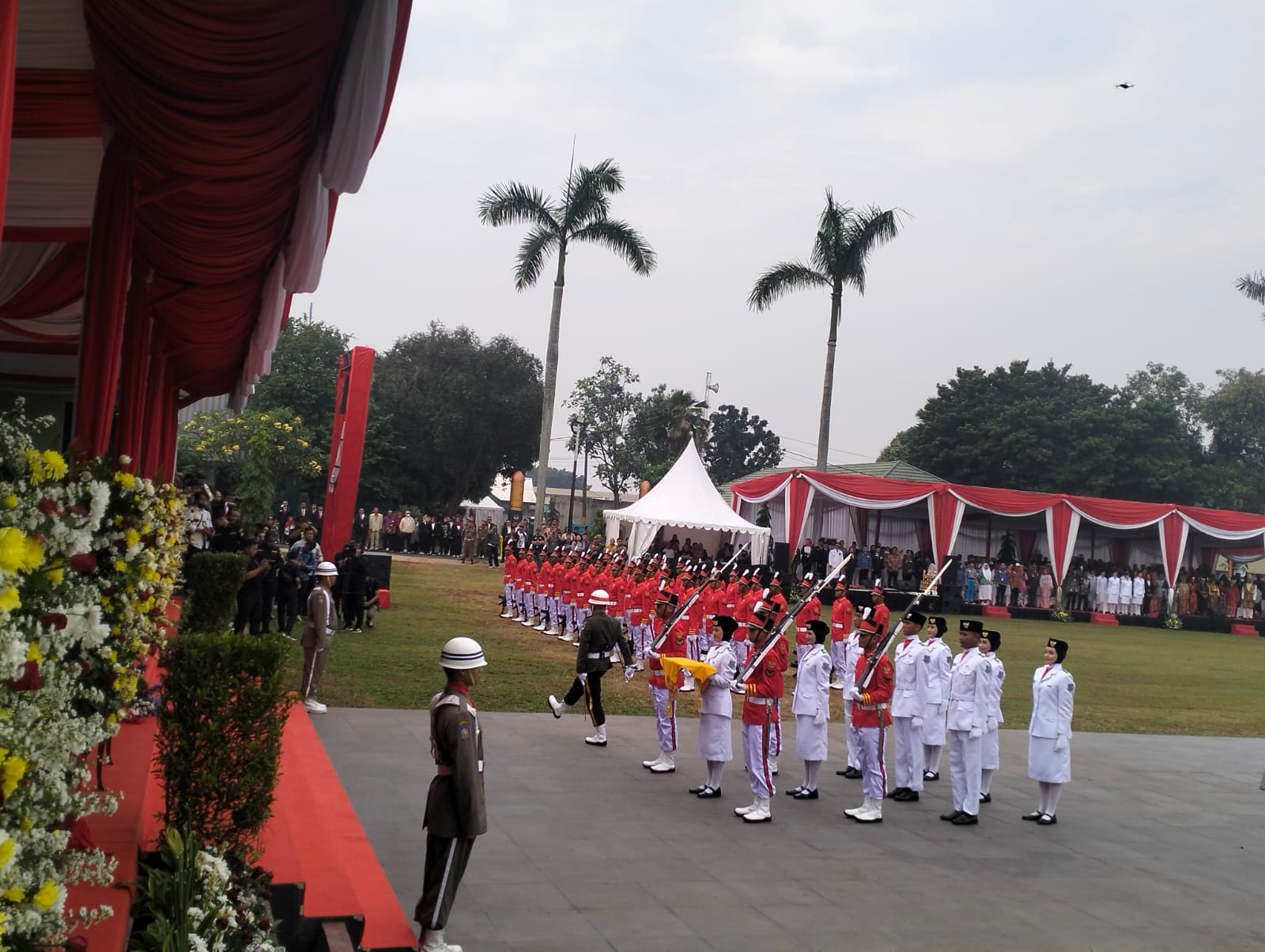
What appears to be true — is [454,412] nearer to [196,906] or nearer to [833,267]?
[833,267]

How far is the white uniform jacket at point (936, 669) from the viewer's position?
11062 millimetres

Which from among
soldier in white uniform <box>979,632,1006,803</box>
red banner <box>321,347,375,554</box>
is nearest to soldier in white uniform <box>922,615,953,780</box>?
soldier in white uniform <box>979,632,1006,803</box>

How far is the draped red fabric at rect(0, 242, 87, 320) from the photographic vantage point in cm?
772

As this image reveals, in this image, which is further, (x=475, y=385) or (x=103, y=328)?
(x=475, y=385)

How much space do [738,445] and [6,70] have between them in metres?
75.9

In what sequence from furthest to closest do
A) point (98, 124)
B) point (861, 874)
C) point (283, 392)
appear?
point (283, 392), point (861, 874), point (98, 124)

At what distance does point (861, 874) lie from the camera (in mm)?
8258

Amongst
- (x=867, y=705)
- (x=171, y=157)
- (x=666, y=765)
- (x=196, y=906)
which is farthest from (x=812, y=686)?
(x=171, y=157)

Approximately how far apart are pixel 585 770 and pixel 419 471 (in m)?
40.5

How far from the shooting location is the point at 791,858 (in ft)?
28.1

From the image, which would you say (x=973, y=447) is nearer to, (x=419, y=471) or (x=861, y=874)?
(x=419, y=471)

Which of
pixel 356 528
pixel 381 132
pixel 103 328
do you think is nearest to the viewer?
pixel 381 132

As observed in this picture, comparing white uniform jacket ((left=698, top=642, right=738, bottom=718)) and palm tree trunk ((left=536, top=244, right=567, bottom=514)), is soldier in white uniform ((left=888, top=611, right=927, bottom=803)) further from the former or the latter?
palm tree trunk ((left=536, top=244, right=567, bottom=514))

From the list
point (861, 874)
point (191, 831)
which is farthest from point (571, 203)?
point (191, 831)
